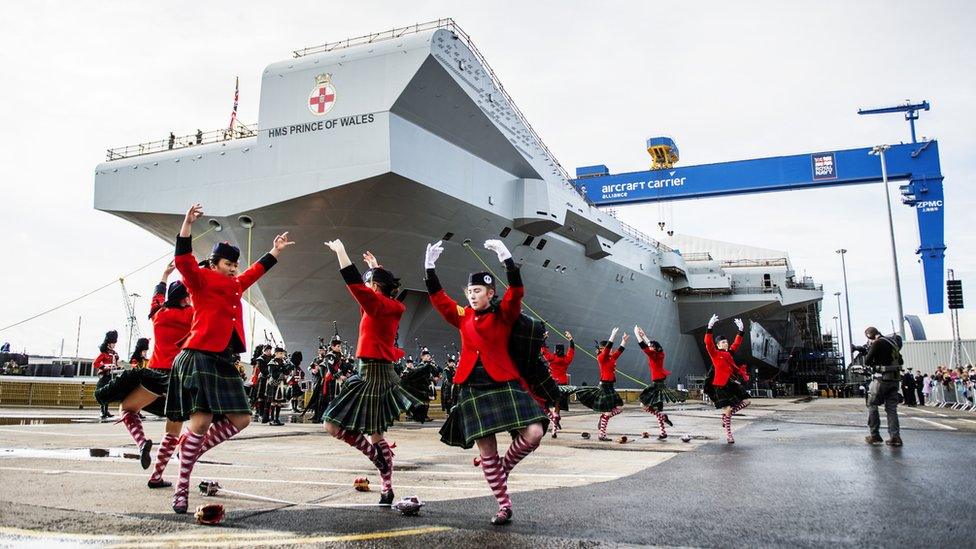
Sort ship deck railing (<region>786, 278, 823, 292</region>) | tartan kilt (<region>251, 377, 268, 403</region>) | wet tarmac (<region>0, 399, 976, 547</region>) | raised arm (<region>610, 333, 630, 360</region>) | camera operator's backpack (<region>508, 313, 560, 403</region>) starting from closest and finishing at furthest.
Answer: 1. wet tarmac (<region>0, 399, 976, 547</region>)
2. camera operator's backpack (<region>508, 313, 560, 403</region>)
3. raised arm (<region>610, 333, 630, 360</region>)
4. tartan kilt (<region>251, 377, 268, 403</region>)
5. ship deck railing (<region>786, 278, 823, 292</region>)

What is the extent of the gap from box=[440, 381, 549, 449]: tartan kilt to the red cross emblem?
14165 millimetres

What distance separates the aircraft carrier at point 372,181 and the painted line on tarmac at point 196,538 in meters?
13.2

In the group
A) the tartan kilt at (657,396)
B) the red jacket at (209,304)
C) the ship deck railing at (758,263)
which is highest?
the ship deck railing at (758,263)

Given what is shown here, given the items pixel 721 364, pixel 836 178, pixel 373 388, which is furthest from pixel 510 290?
pixel 836 178

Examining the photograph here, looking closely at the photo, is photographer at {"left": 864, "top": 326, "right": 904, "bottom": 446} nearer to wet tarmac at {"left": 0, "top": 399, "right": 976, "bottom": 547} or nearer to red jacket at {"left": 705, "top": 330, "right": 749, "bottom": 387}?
wet tarmac at {"left": 0, "top": 399, "right": 976, "bottom": 547}

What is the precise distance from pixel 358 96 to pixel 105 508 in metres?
14.0

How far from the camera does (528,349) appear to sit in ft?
14.8

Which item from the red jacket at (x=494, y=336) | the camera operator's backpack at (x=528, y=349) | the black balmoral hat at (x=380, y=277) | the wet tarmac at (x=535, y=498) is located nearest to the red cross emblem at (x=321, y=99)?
the wet tarmac at (x=535, y=498)

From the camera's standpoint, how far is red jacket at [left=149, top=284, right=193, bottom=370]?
6496 mm

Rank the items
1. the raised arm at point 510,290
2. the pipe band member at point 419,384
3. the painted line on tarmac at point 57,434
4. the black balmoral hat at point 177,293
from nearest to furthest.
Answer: the raised arm at point 510,290 → the pipe band member at point 419,384 → the black balmoral hat at point 177,293 → the painted line on tarmac at point 57,434

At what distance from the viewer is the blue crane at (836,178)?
116ft

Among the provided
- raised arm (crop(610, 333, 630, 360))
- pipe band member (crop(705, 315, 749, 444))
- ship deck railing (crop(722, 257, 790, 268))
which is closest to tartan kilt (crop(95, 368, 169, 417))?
raised arm (crop(610, 333, 630, 360))

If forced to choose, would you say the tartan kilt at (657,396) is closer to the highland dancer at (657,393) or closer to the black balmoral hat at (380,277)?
the highland dancer at (657,393)

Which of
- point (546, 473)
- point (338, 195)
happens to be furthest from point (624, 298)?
point (546, 473)
